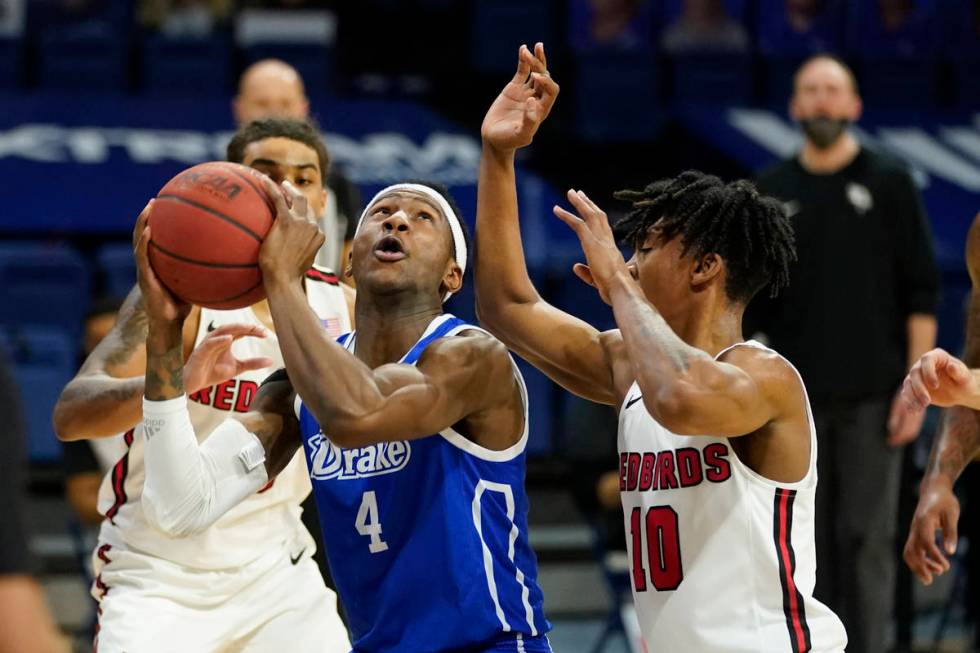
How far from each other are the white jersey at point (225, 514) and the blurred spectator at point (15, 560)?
186cm

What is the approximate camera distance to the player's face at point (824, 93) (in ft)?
20.9

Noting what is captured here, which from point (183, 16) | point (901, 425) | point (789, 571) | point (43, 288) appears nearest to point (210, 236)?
point (789, 571)

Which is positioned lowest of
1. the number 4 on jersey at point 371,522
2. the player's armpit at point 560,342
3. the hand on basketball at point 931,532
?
the hand on basketball at point 931,532

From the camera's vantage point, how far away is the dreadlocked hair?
12.3 ft

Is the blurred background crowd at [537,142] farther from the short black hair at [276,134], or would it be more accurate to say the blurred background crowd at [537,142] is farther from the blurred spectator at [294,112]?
the short black hair at [276,134]

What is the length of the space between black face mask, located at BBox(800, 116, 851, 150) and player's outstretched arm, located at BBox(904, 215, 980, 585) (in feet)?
5.79

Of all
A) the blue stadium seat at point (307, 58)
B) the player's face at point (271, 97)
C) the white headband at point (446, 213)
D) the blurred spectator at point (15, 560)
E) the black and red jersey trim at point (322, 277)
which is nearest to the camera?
the blurred spectator at point (15, 560)

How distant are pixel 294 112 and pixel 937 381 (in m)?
3.11

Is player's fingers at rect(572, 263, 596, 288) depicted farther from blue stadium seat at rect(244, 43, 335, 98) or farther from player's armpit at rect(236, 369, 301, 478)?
blue stadium seat at rect(244, 43, 335, 98)

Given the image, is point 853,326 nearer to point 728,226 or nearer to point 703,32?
point 728,226

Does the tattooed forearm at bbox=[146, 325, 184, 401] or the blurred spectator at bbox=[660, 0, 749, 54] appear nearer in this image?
the tattooed forearm at bbox=[146, 325, 184, 401]

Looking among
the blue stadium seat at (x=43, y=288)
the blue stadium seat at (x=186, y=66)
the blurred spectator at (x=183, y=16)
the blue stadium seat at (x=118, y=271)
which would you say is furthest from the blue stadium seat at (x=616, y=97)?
the blue stadium seat at (x=43, y=288)

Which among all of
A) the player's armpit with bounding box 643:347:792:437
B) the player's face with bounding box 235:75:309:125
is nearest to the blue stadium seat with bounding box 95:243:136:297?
the player's face with bounding box 235:75:309:125

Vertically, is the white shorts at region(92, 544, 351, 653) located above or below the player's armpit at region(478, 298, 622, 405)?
below
